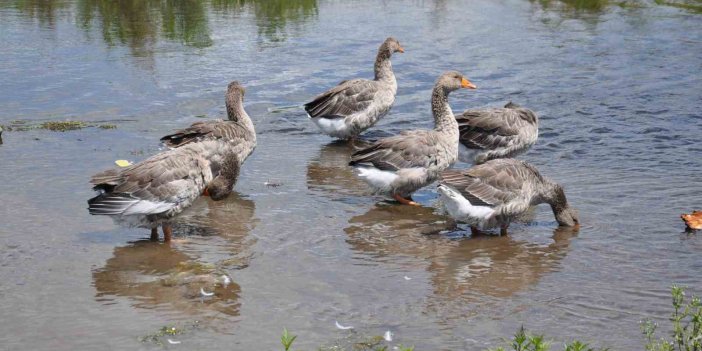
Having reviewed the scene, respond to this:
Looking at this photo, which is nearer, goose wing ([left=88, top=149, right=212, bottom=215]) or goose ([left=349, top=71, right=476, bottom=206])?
goose wing ([left=88, top=149, right=212, bottom=215])

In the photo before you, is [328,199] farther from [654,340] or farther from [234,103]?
[654,340]

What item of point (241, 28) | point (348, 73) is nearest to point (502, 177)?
point (348, 73)

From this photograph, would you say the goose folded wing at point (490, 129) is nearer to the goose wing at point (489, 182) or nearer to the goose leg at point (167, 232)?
the goose wing at point (489, 182)

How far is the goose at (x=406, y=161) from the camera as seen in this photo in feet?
35.6

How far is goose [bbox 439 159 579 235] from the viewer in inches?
381

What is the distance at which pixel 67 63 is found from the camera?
59.6 feet

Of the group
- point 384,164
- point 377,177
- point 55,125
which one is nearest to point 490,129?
point 384,164

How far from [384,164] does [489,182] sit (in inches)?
57.2

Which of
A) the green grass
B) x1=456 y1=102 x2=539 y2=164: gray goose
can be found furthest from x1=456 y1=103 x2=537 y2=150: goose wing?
the green grass

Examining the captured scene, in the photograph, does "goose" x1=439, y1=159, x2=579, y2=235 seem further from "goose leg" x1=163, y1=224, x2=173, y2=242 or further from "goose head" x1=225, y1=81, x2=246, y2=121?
"goose head" x1=225, y1=81, x2=246, y2=121

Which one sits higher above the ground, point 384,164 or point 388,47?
point 388,47

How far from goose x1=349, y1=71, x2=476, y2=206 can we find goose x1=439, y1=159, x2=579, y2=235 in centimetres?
87

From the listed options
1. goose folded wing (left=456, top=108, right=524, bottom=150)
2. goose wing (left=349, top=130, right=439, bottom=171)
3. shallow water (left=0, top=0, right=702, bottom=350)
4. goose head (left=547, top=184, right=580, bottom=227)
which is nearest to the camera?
shallow water (left=0, top=0, right=702, bottom=350)

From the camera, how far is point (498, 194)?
32.1ft
